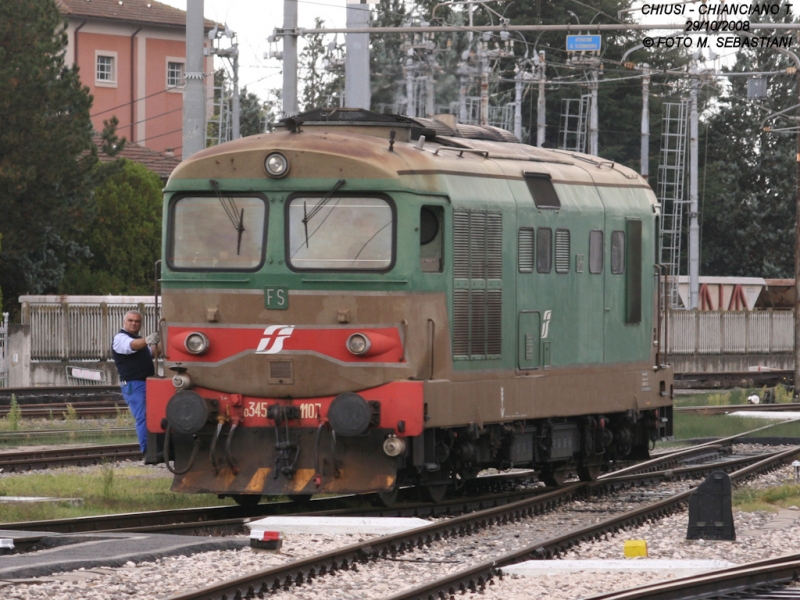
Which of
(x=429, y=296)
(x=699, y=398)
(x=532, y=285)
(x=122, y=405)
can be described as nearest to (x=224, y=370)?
(x=429, y=296)

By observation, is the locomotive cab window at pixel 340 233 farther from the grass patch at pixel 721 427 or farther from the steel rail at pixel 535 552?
the grass patch at pixel 721 427

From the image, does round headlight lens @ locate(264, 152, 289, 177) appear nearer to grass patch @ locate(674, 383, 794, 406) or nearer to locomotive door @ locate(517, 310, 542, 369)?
locomotive door @ locate(517, 310, 542, 369)

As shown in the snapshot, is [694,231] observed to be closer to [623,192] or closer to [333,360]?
[623,192]

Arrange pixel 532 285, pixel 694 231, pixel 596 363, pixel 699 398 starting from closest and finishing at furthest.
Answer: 1. pixel 532 285
2. pixel 596 363
3. pixel 699 398
4. pixel 694 231

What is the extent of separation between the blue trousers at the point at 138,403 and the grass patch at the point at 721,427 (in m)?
10.9

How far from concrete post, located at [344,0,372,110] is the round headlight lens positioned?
827 cm

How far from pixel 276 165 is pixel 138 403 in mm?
3514

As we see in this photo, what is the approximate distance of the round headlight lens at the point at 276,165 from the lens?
43.8ft

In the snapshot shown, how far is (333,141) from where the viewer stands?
44.4 ft

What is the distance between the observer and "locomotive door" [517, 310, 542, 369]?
14797 millimetres

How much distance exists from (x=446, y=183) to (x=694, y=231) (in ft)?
113

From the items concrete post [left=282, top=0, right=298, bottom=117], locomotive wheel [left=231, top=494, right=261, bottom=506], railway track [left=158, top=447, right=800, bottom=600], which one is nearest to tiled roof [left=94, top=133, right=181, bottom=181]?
concrete post [left=282, top=0, right=298, bottom=117]

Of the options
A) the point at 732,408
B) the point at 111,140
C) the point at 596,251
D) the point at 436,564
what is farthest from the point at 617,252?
the point at 111,140

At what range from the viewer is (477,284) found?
46.2 feet
